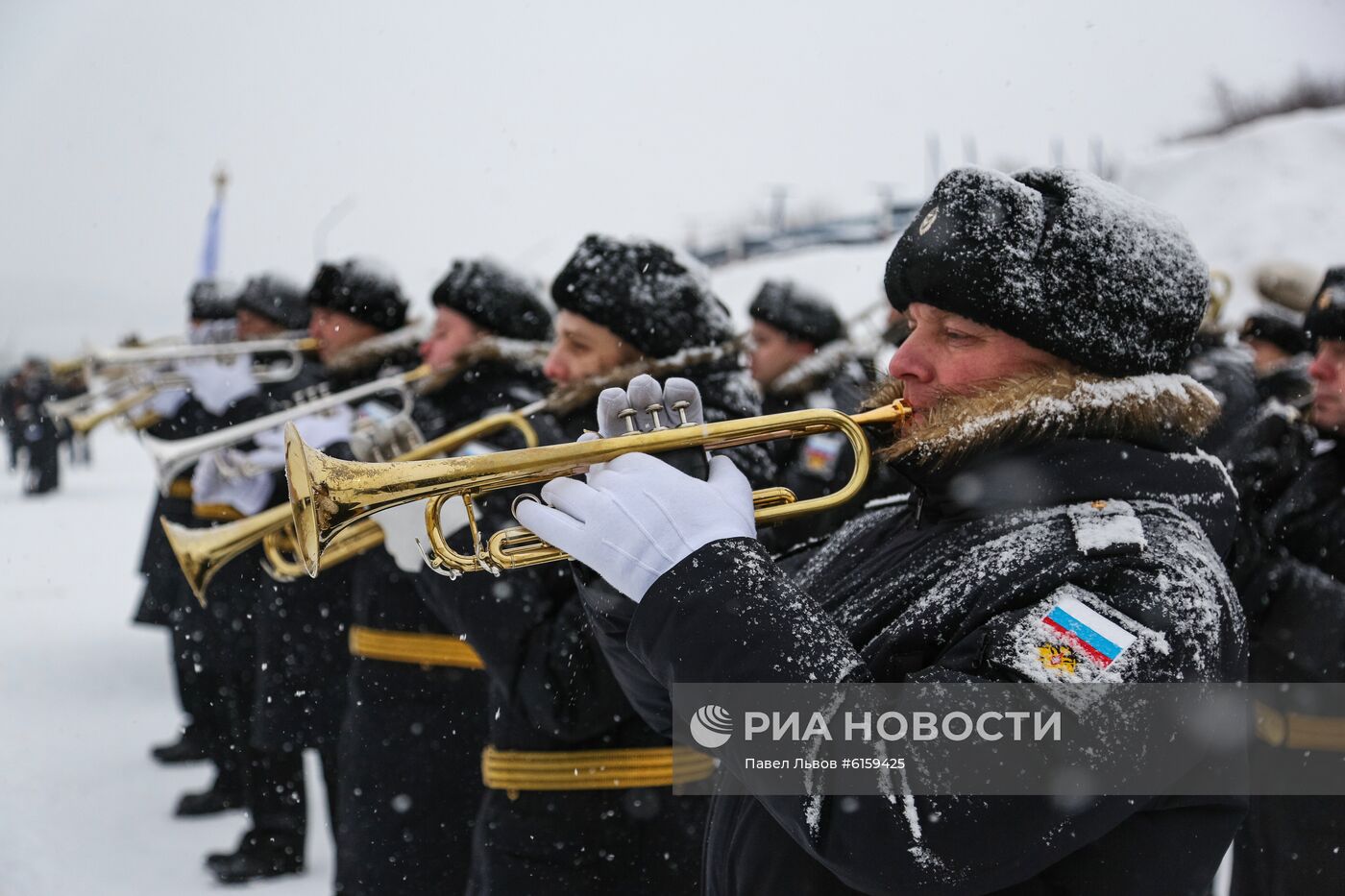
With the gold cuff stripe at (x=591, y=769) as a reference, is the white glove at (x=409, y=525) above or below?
above

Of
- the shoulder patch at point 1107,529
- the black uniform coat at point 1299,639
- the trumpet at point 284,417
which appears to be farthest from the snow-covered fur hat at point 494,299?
the shoulder patch at point 1107,529

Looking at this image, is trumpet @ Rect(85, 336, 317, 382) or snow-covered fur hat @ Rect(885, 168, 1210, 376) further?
trumpet @ Rect(85, 336, 317, 382)

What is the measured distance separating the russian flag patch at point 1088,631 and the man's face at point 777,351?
4.35 meters

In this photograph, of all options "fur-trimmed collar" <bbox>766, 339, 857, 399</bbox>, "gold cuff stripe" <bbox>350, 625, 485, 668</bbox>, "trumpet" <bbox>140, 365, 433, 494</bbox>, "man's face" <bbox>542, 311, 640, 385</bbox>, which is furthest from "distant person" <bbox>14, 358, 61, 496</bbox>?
"man's face" <bbox>542, 311, 640, 385</bbox>

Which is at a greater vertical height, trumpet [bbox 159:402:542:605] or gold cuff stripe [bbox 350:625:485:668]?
trumpet [bbox 159:402:542:605]

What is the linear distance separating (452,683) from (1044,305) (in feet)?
7.52

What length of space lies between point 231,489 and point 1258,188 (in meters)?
13.6

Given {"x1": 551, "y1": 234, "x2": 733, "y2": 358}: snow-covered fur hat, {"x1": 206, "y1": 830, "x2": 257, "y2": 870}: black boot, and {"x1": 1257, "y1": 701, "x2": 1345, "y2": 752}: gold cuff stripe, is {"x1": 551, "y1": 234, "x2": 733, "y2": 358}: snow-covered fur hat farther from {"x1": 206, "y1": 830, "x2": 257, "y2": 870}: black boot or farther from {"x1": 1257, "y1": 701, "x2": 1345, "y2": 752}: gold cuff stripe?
{"x1": 206, "y1": 830, "x2": 257, "y2": 870}: black boot

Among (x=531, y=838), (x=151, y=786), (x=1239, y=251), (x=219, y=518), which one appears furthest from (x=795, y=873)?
(x=1239, y=251)

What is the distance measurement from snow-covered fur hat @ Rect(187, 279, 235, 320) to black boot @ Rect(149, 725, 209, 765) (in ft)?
8.93

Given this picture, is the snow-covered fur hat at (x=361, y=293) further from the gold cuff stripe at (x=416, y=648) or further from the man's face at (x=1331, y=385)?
the man's face at (x=1331, y=385)

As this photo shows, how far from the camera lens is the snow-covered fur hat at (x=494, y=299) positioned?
4.13m

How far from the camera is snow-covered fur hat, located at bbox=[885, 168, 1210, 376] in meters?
1.68

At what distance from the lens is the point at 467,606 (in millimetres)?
2703
